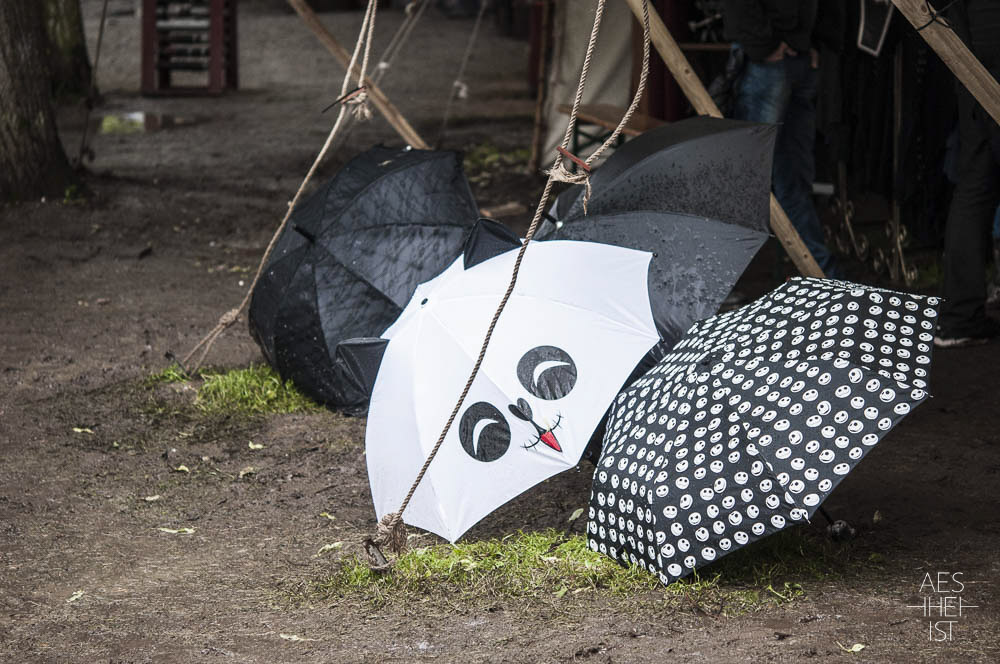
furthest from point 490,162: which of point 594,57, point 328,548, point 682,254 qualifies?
point 328,548

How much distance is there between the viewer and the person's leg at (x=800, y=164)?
18.1ft

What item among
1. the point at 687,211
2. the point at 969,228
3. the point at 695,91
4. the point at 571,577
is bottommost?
the point at 571,577

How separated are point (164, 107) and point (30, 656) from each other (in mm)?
11365

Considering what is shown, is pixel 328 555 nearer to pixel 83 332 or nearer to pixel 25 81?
pixel 83 332

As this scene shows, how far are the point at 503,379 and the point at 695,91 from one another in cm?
175

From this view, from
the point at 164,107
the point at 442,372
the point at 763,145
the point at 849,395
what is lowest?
the point at 164,107

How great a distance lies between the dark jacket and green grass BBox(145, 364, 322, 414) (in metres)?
2.69

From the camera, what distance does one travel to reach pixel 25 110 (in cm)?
796

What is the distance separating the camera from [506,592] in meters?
3.28

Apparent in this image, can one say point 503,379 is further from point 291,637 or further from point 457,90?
point 457,90

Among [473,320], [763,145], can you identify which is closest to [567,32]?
[763,145]

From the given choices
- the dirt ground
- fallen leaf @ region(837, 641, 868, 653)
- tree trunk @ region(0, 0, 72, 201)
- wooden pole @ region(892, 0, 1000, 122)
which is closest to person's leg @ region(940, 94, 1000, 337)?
the dirt ground

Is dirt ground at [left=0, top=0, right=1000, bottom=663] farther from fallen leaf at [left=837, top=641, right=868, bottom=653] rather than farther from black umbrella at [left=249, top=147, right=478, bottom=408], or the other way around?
black umbrella at [left=249, top=147, right=478, bottom=408]

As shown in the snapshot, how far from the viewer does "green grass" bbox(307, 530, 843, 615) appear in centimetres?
315
